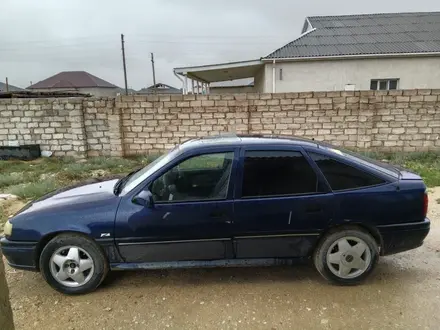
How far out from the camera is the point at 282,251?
289 centimetres

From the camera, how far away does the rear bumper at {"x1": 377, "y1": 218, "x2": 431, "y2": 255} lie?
113 inches

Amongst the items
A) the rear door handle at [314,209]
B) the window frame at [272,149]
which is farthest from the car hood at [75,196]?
the rear door handle at [314,209]

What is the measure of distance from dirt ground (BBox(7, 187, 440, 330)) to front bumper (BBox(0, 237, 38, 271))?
1.04 feet

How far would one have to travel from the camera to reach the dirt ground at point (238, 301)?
2.49 metres

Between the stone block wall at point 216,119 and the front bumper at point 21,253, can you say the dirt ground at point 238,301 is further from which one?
the stone block wall at point 216,119

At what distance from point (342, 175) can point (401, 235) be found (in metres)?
0.78

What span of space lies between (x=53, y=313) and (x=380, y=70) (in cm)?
1444

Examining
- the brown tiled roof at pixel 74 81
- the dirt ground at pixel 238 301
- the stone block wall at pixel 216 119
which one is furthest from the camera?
the brown tiled roof at pixel 74 81

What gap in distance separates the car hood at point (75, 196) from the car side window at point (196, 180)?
49 cm

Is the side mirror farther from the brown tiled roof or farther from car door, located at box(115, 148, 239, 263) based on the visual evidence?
the brown tiled roof

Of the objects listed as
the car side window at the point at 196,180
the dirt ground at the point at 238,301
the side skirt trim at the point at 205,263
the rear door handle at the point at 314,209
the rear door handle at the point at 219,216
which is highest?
the car side window at the point at 196,180

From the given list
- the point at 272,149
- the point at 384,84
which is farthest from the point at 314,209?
the point at 384,84

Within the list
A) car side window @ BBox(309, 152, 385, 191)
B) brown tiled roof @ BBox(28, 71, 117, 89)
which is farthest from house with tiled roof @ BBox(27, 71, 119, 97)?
car side window @ BBox(309, 152, 385, 191)

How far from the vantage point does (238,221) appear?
2793mm
